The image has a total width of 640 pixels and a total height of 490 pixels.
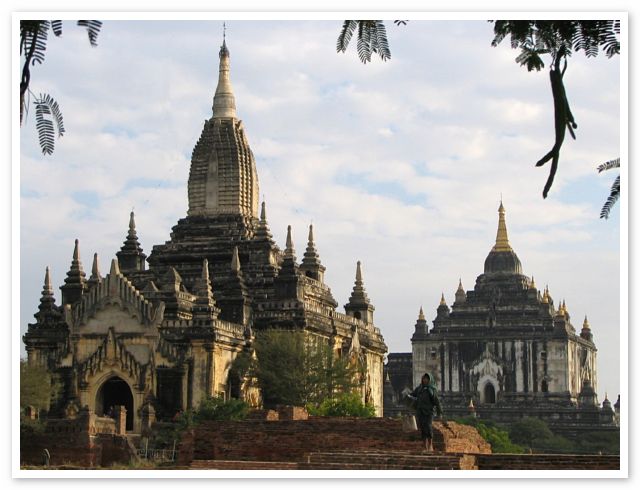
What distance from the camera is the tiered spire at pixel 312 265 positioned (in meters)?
57.6

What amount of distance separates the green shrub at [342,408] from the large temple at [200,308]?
4.16 meters

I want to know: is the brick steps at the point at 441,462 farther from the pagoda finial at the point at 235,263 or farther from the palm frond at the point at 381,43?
the pagoda finial at the point at 235,263

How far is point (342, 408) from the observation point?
143 feet

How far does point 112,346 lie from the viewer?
4791 centimetres

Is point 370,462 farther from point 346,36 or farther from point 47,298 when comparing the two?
point 47,298

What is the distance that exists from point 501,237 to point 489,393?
10.2 meters

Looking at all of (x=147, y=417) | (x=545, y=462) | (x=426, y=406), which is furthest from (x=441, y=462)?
(x=147, y=417)

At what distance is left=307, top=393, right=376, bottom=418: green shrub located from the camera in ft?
141

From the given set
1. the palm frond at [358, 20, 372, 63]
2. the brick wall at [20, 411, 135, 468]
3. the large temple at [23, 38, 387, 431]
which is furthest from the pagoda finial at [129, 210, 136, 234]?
the palm frond at [358, 20, 372, 63]

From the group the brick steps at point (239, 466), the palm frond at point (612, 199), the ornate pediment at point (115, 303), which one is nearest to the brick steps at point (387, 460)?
the brick steps at point (239, 466)

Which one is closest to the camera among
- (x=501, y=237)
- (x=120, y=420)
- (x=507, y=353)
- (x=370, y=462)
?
(x=370, y=462)

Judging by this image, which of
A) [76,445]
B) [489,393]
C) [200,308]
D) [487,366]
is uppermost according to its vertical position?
[200,308]
